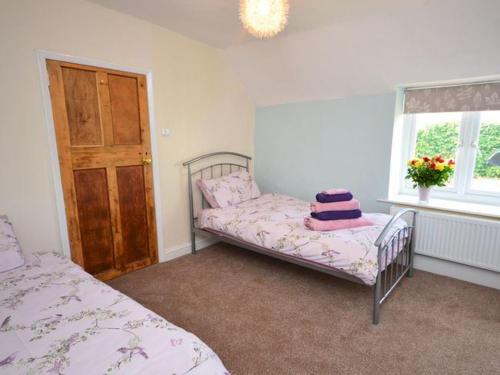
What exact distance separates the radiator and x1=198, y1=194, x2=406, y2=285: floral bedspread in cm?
44

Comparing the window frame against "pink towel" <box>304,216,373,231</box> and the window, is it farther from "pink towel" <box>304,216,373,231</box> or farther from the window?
Result: "pink towel" <box>304,216,373,231</box>

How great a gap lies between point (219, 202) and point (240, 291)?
1071 millimetres

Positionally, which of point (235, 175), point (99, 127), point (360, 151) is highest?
point (99, 127)

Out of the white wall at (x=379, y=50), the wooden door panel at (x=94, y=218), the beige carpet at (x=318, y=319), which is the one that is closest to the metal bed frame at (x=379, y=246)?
the beige carpet at (x=318, y=319)

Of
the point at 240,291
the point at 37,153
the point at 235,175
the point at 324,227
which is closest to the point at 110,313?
the point at 240,291

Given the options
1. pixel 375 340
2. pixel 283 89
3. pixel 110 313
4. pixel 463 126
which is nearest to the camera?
pixel 110 313

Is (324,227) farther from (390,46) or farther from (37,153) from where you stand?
(37,153)

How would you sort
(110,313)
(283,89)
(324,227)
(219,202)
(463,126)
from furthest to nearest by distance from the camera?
(283,89) < (219,202) < (463,126) < (324,227) < (110,313)

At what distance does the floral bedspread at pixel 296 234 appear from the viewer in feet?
6.92

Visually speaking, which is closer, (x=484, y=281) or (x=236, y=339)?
(x=236, y=339)

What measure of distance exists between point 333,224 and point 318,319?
2.55ft

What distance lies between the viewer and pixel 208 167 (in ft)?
11.9

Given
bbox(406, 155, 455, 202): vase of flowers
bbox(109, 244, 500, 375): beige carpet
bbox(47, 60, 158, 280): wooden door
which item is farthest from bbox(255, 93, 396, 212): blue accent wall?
bbox(47, 60, 158, 280): wooden door

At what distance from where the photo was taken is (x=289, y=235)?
251 centimetres
